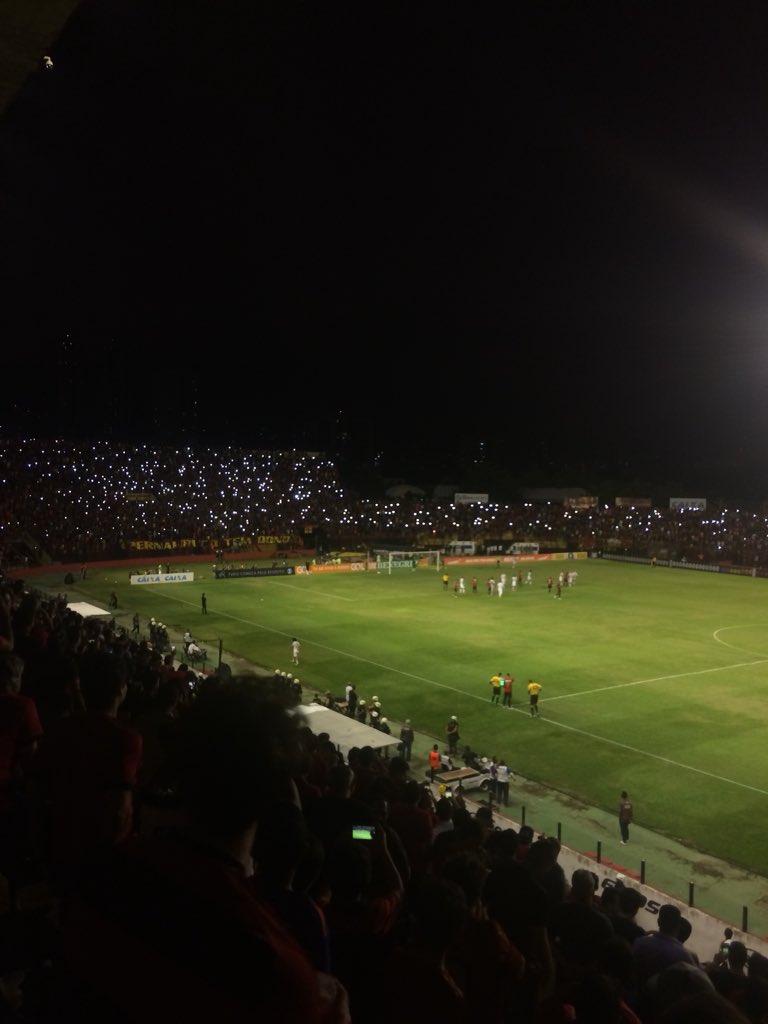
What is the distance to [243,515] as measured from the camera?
7831 centimetres

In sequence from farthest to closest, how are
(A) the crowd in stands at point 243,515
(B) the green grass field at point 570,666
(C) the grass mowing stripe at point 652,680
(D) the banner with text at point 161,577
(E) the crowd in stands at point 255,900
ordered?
1. (A) the crowd in stands at point 243,515
2. (D) the banner with text at point 161,577
3. (C) the grass mowing stripe at point 652,680
4. (B) the green grass field at point 570,666
5. (E) the crowd in stands at point 255,900

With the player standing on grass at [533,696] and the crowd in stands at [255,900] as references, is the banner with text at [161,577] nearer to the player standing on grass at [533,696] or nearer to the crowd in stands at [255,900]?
the player standing on grass at [533,696]

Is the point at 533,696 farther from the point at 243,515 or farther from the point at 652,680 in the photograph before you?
the point at 243,515

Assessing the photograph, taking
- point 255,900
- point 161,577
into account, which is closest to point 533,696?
point 255,900

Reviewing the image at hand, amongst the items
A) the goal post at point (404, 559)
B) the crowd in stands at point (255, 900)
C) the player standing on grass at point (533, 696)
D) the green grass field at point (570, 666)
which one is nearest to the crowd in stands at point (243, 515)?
the goal post at point (404, 559)

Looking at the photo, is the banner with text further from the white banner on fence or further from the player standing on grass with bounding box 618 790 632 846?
the player standing on grass with bounding box 618 790 632 846

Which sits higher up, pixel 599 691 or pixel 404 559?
pixel 404 559

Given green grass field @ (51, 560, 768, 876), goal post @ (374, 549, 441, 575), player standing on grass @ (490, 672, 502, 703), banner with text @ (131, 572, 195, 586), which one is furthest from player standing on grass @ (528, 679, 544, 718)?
goal post @ (374, 549, 441, 575)

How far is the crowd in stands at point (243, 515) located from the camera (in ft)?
215

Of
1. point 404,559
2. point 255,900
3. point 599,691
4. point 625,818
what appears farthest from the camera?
point 404,559

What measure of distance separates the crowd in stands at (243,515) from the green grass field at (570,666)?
11.0 m

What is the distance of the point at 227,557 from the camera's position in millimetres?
65500

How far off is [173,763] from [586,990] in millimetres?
2263

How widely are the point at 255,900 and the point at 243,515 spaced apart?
255ft
